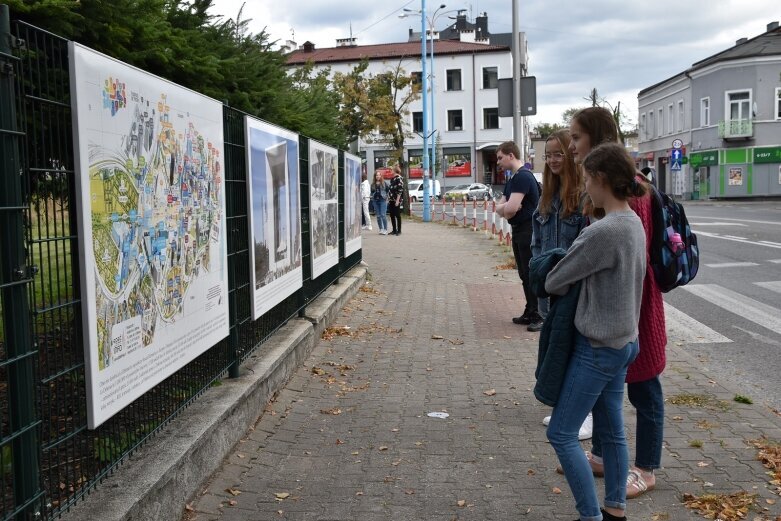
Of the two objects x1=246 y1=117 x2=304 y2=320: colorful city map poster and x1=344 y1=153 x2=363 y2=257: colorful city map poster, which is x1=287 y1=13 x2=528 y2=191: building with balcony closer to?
x1=344 y1=153 x2=363 y2=257: colorful city map poster

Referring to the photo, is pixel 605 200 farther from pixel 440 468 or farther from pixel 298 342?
pixel 298 342

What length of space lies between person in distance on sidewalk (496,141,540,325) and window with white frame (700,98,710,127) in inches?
1950

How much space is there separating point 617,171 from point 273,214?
3527 millimetres

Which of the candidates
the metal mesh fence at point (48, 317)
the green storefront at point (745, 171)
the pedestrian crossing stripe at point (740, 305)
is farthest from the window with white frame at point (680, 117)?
the metal mesh fence at point (48, 317)

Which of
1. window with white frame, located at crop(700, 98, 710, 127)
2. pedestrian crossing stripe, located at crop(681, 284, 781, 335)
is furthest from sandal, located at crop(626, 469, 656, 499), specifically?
window with white frame, located at crop(700, 98, 710, 127)

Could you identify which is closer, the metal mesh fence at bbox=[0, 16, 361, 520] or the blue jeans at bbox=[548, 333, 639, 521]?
the metal mesh fence at bbox=[0, 16, 361, 520]

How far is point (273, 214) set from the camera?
6.48m

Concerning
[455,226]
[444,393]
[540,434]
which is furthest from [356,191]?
[455,226]

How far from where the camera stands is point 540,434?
5258mm

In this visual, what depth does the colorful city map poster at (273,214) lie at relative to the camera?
5867mm

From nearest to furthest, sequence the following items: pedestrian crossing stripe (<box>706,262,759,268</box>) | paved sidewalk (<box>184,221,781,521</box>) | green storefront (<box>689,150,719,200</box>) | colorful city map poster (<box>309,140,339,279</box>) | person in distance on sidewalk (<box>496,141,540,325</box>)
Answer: paved sidewalk (<box>184,221,781,521</box>) → person in distance on sidewalk (<box>496,141,540,325</box>) → colorful city map poster (<box>309,140,339,279</box>) → pedestrian crossing stripe (<box>706,262,759,268</box>) → green storefront (<box>689,150,719,200</box>)

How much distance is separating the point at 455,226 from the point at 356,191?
1760 centimetres

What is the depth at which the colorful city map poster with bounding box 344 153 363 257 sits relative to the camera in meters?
11.2

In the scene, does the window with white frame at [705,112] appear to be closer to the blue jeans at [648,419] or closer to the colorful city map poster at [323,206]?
the colorful city map poster at [323,206]
